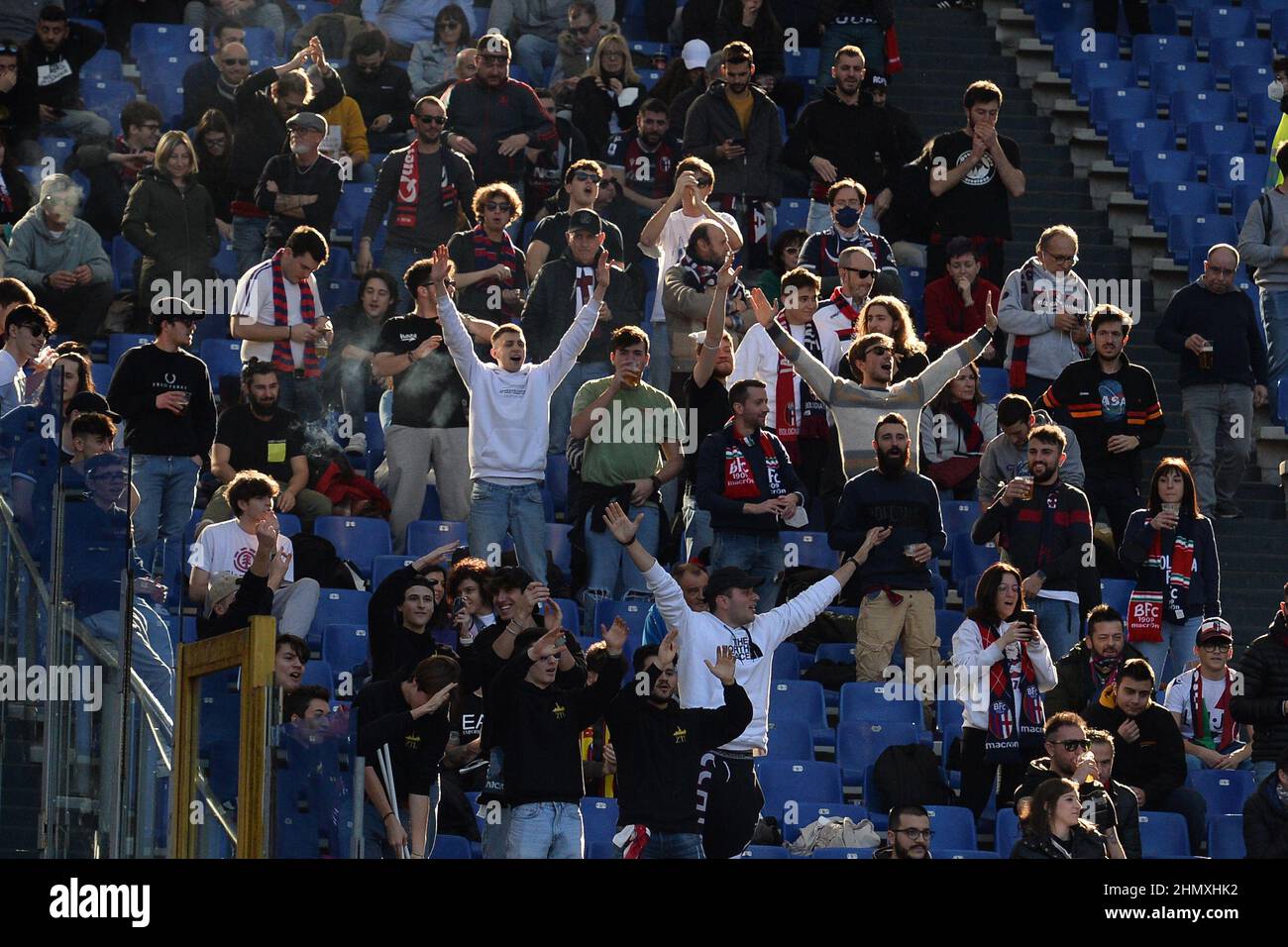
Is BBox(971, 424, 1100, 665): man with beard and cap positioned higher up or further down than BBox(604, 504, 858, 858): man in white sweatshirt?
higher up

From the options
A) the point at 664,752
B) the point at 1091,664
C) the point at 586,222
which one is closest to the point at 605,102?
the point at 586,222

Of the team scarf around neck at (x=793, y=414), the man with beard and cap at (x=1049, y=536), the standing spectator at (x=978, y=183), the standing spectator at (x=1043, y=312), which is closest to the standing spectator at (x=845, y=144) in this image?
the standing spectator at (x=978, y=183)

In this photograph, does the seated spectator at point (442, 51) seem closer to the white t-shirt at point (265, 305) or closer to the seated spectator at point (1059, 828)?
the white t-shirt at point (265, 305)

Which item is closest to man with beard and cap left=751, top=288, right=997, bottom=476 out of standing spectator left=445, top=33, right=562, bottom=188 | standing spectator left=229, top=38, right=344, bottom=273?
standing spectator left=445, top=33, right=562, bottom=188

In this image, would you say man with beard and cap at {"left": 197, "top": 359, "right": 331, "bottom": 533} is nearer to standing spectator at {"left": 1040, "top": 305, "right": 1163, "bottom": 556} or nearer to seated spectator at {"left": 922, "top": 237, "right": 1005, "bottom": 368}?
seated spectator at {"left": 922, "top": 237, "right": 1005, "bottom": 368}

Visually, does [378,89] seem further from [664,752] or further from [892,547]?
[664,752]

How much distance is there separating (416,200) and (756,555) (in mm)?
3834

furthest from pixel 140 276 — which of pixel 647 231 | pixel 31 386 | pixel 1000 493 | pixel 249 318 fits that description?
pixel 1000 493

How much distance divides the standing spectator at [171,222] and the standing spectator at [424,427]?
2006mm

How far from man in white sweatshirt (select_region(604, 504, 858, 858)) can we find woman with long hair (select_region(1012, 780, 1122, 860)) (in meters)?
1.20

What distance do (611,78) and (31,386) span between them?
22.6ft

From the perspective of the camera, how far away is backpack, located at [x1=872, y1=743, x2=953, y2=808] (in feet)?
42.0

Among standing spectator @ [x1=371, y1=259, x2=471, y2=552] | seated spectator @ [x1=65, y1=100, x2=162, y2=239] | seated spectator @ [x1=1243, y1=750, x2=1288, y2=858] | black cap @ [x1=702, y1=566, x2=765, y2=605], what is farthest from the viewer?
seated spectator @ [x1=65, y1=100, x2=162, y2=239]

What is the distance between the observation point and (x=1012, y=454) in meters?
14.6
